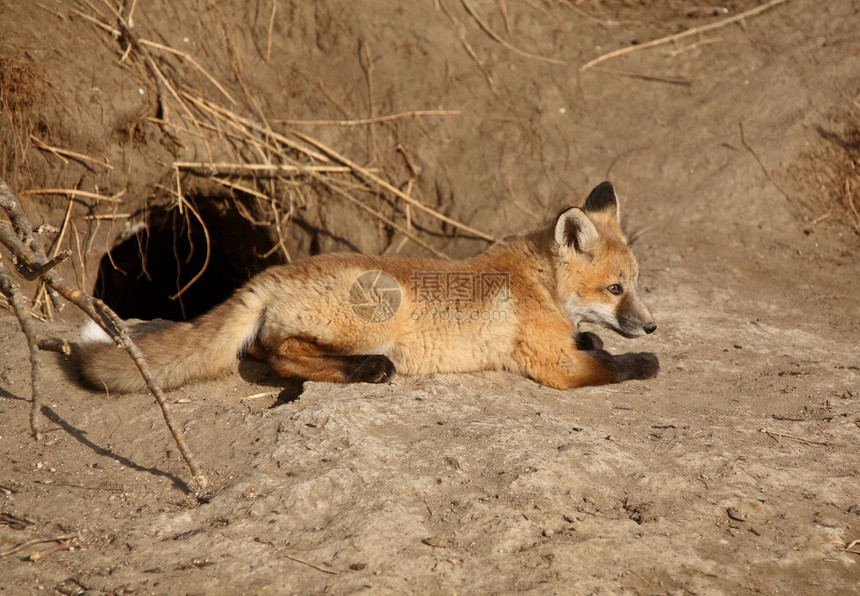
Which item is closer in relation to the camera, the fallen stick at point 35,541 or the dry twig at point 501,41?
the fallen stick at point 35,541

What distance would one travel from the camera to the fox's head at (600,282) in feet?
14.7

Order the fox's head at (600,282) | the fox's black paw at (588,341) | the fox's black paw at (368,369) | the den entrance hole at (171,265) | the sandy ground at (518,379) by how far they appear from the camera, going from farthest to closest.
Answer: the den entrance hole at (171,265)
the fox's black paw at (588,341)
the fox's head at (600,282)
the fox's black paw at (368,369)
the sandy ground at (518,379)

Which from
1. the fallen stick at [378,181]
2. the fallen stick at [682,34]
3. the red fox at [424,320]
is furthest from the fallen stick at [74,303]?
the fallen stick at [682,34]

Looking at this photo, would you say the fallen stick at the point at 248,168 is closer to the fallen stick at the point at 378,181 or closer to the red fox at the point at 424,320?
the fallen stick at the point at 378,181

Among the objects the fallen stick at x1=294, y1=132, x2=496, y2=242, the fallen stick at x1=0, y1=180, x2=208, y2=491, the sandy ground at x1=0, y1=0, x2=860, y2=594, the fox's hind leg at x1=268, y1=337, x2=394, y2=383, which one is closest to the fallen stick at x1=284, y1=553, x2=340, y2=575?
the sandy ground at x1=0, y1=0, x2=860, y2=594

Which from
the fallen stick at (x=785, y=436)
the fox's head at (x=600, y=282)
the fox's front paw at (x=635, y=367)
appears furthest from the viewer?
the fox's head at (x=600, y=282)

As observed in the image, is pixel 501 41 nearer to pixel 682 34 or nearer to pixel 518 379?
pixel 682 34

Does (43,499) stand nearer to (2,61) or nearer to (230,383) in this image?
(230,383)

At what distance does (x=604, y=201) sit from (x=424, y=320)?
1.86 metres

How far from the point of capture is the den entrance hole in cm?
663

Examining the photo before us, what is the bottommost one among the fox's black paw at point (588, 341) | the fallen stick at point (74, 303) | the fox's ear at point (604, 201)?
the fox's black paw at point (588, 341)

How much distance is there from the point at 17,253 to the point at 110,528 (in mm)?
1213

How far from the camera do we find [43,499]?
2.84 meters

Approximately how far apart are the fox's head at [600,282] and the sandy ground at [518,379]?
1.57 feet
